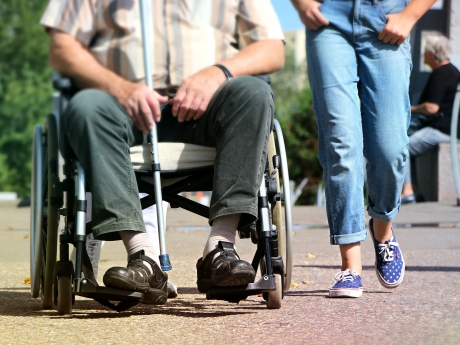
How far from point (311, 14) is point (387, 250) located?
1095 millimetres

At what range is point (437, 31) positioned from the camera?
11.5 meters

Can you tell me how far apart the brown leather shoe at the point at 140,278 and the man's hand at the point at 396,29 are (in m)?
1.43

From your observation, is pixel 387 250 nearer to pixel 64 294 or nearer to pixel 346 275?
pixel 346 275

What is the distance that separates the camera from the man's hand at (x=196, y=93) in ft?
11.3

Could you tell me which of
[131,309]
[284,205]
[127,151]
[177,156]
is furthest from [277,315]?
[127,151]

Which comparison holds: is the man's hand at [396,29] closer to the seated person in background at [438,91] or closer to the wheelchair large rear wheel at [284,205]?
the wheelchair large rear wheel at [284,205]

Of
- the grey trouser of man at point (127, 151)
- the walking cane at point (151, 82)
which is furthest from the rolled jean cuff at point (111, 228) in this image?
the walking cane at point (151, 82)

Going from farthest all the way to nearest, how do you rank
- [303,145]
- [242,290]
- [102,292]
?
[303,145]
[242,290]
[102,292]

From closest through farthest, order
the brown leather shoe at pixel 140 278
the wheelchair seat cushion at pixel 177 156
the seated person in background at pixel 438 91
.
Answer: the brown leather shoe at pixel 140 278 < the wheelchair seat cushion at pixel 177 156 < the seated person in background at pixel 438 91

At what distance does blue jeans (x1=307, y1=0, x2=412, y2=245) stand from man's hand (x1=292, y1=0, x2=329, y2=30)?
0.11 feet

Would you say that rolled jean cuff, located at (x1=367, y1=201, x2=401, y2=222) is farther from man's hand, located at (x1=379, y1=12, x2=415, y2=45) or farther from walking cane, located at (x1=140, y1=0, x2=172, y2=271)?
walking cane, located at (x1=140, y1=0, x2=172, y2=271)

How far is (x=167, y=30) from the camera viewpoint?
3.52 metres

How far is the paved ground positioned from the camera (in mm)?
2904

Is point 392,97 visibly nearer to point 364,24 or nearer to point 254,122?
point 364,24
